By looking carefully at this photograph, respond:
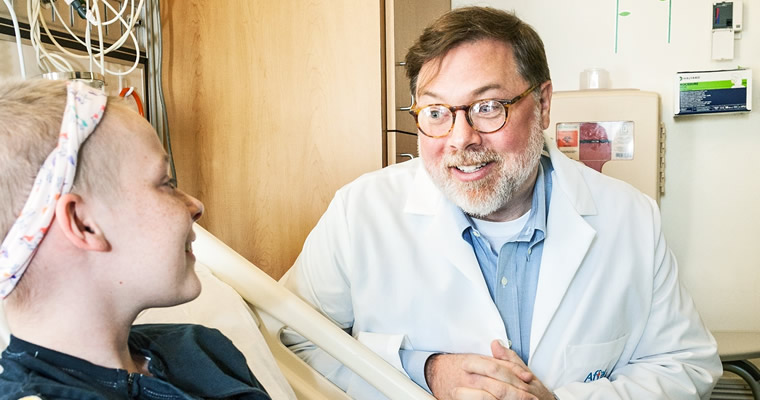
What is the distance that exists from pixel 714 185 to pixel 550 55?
2.54 feet

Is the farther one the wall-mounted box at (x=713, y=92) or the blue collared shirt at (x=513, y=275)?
the wall-mounted box at (x=713, y=92)

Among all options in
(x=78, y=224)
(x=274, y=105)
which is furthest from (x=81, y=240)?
(x=274, y=105)

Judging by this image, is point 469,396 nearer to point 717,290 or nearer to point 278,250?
point 278,250

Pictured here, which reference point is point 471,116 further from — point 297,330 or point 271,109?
point 271,109

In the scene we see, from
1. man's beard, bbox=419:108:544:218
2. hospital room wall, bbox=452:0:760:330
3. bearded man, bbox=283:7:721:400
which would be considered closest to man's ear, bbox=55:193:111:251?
bearded man, bbox=283:7:721:400

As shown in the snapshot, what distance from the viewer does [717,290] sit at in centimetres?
236

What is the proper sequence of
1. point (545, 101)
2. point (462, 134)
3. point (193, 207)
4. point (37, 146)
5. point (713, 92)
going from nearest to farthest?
point (37, 146), point (193, 207), point (462, 134), point (545, 101), point (713, 92)

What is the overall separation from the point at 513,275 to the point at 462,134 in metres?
0.31

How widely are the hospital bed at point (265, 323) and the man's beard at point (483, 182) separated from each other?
387 millimetres

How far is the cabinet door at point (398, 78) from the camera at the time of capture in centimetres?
182

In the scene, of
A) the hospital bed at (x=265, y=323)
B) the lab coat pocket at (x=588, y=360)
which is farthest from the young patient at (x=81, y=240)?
the lab coat pocket at (x=588, y=360)

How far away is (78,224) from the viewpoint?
0.68m

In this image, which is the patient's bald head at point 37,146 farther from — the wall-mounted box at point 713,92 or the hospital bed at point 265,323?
the wall-mounted box at point 713,92

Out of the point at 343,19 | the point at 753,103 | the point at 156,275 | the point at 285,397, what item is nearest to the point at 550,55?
the point at 753,103
